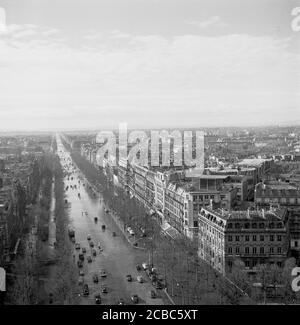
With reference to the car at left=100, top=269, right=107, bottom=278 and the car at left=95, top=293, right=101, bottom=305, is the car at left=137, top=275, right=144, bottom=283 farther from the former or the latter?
the car at left=95, top=293, right=101, bottom=305

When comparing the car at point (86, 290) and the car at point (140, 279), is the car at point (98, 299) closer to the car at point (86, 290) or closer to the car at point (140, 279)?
→ the car at point (86, 290)

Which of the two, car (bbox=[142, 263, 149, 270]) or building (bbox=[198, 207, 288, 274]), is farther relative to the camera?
car (bbox=[142, 263, 149, 270])

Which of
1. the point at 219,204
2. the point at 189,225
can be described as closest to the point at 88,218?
the point at 189,225

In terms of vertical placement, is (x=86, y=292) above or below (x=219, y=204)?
below

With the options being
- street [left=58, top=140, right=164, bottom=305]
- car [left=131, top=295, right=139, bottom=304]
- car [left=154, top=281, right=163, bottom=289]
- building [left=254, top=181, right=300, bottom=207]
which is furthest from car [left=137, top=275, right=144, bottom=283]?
building [left=254, top=181, right=300, bottom=207]

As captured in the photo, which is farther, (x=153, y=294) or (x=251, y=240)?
(x=251, y=240)

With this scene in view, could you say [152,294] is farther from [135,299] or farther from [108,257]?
[108,257]

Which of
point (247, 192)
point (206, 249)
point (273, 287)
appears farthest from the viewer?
point (247, 192)

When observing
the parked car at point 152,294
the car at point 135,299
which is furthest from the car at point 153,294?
the car at point 135,299

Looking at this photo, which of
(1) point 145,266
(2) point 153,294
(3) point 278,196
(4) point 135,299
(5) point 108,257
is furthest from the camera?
(3) point 278,196

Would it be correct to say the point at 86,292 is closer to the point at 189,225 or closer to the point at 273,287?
the point at 273,287

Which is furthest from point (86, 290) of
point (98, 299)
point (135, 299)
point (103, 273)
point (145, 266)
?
point (145, 266)
